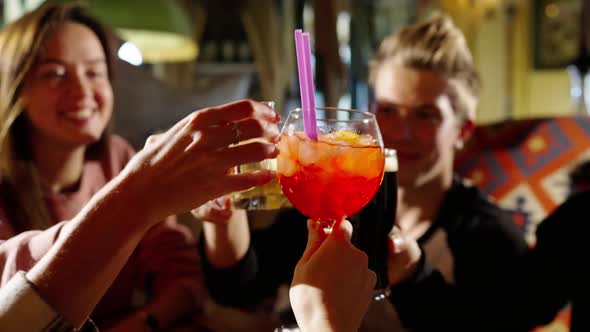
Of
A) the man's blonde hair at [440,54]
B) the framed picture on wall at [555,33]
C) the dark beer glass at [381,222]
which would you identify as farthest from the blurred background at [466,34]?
the dark beer glass at [381,222]

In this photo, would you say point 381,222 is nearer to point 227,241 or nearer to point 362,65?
point 227,241

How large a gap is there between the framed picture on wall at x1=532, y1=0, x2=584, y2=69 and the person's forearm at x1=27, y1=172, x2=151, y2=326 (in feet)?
16.8

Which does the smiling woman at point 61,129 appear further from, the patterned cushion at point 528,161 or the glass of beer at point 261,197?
the patterned cushion at point 528,161

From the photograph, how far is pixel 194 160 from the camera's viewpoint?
0.60 metres

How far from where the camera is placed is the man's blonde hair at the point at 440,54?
Answer: 50.8 inches

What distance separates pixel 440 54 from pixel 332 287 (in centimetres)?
84

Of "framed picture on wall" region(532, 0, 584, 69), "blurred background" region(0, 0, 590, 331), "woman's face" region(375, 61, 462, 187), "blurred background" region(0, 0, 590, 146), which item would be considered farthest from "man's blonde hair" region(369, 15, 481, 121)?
"framed picture on wall" region(532, 0, 584, 69)

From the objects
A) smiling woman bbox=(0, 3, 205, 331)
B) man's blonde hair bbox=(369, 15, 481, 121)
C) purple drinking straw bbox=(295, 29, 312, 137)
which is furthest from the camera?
man's blonde hair bbox=(369, 15, 481, 121)

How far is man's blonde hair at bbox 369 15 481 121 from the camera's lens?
1.29 metres

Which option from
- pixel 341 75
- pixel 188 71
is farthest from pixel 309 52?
pixel 188 71

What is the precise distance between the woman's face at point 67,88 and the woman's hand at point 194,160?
31 cm

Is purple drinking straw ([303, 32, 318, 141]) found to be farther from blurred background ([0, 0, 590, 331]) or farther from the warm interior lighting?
the warm interior lighting

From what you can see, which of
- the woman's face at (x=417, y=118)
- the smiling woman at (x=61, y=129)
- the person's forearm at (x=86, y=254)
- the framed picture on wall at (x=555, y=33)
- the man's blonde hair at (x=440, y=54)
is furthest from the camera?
the framed picture on wall at (x=555, y=33)

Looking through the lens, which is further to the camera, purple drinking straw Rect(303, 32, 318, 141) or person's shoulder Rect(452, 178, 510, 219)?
person's shoulder Rect(452, 178, 510, 219)
